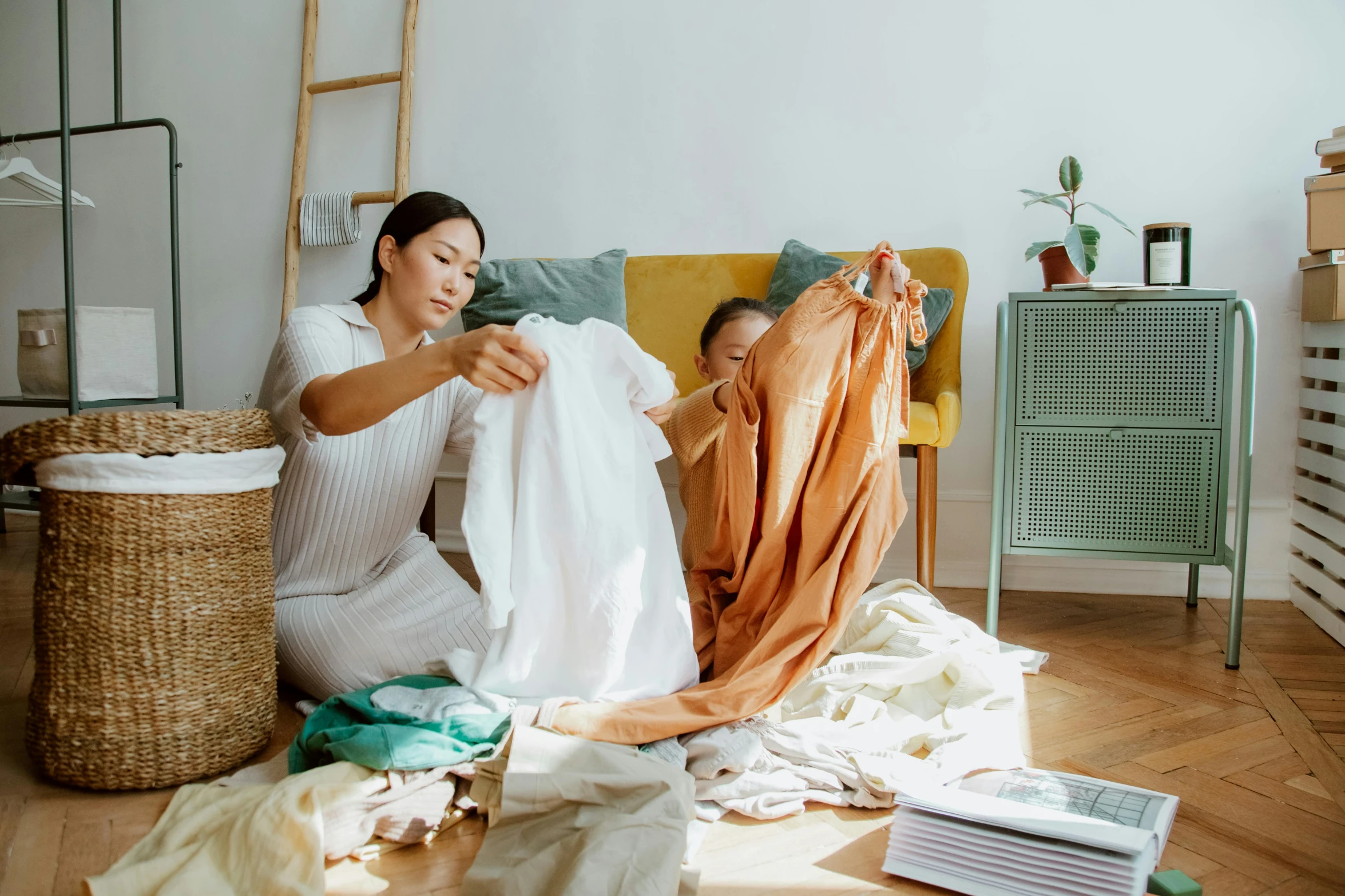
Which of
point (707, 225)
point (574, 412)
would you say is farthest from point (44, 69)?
point (574, 412)

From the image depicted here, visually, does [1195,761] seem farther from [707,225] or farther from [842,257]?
[707,225]

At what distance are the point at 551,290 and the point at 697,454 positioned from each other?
0.96m

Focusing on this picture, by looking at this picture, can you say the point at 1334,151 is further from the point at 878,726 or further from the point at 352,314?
the point at 352,314

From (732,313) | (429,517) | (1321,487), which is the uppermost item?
(732,313)

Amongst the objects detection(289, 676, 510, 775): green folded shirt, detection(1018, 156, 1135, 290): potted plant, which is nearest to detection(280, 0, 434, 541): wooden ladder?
detection(1018, 156, 1135, 290): potted plant

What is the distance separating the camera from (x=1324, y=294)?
2.20m

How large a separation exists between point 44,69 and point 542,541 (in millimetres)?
3411

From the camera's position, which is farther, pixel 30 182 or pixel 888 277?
pixel 30 182

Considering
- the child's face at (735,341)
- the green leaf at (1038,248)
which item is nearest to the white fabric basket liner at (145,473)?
the child's face at (735,341)

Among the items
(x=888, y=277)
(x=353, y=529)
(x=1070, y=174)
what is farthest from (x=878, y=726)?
(x=1070, y=174)

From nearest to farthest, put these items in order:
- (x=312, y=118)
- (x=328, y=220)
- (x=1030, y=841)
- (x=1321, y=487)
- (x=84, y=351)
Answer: (x=1030, y=841), (x=1321, y=487), (x=84, y=351), (x=328, y=220), (x=312, y=118)

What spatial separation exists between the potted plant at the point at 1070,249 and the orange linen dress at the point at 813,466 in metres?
0.76

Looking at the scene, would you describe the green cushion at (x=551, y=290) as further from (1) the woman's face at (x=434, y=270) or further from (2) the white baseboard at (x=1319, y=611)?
(2) the white baseboard at (x=1319, y=611)

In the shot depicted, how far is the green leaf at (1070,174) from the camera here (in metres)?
2.12
